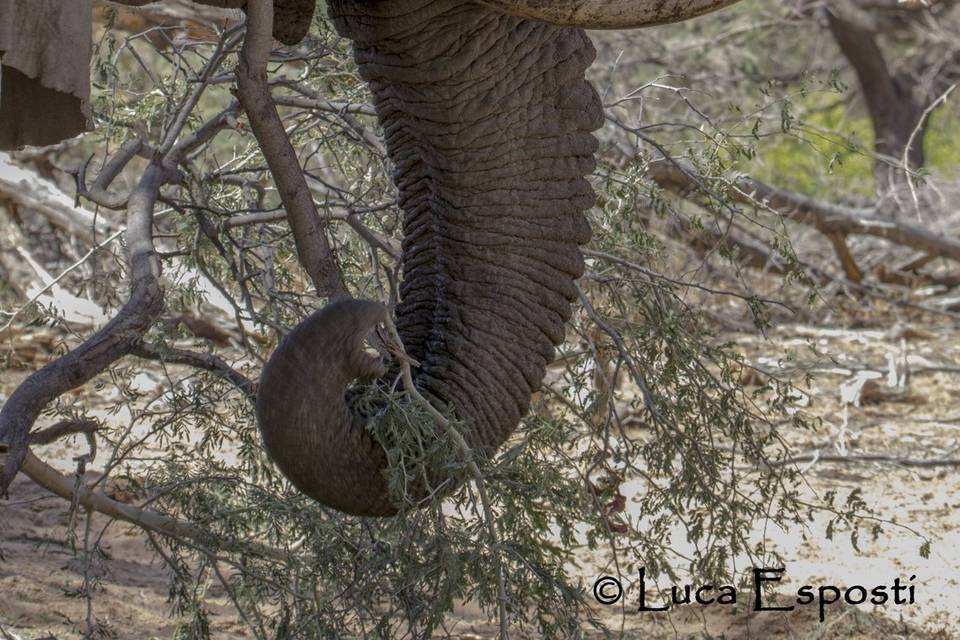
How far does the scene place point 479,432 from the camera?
9.94ft

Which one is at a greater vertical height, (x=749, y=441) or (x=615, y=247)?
(x=615, y=247)

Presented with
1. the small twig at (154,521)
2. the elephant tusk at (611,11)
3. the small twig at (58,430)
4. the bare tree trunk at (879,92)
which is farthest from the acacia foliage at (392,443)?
the bare tree trunk at (879,92)

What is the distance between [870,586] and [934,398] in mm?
2892

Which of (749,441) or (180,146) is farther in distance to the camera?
(749,441)

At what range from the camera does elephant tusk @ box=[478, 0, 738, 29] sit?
277 cm

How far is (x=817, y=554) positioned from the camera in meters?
4.75

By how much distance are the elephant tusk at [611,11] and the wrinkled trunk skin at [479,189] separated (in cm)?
23

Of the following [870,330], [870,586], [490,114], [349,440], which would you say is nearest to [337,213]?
[490,114]

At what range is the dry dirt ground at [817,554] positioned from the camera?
404 cm

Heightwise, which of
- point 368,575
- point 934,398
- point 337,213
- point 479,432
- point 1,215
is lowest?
point 368,575

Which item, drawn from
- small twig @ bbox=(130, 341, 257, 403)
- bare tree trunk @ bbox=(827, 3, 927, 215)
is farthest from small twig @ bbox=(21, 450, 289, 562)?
bare tree trunk @ bbox=(827, 3, 927, 215)

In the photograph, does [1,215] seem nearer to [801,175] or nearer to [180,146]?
[180,146]

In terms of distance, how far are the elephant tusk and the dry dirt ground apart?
151 centimetres

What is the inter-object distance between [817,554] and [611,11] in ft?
8.58
